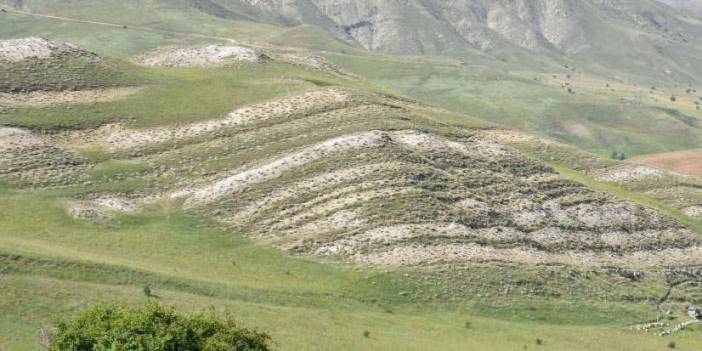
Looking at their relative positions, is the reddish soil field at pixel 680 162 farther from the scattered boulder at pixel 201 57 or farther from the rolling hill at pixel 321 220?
the scattered boulder at pixel 201 57

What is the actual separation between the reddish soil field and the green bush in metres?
149

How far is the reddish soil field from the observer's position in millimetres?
165350

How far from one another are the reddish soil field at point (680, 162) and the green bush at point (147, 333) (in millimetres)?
149492

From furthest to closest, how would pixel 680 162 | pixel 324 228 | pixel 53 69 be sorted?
pixel 680 162, pixel 53 69, pixel 324 228

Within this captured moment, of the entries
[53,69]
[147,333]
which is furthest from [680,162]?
[147,333]

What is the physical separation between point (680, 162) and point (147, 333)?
548 ft

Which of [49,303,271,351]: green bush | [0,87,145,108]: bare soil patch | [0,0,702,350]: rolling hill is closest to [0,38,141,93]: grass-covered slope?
[0,0,702,350]: rolling hill

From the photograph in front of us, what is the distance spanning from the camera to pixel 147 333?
104ft

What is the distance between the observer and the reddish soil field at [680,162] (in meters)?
165

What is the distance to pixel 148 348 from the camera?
31125 mm

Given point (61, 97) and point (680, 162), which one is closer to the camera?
point (61, 97)

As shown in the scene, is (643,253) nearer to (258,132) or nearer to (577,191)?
(577,191)

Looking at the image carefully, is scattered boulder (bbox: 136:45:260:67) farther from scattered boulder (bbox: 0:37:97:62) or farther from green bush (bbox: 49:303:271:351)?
green bush (bbox: 49:303:271:351)

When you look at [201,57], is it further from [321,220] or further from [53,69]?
[321,220]
